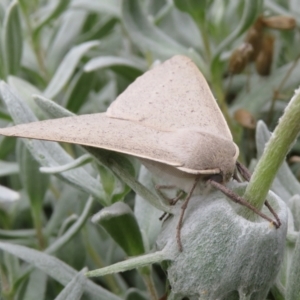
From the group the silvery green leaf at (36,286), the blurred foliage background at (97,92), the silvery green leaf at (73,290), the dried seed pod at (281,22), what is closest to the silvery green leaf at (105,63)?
the blurred foliage background at (97,92)

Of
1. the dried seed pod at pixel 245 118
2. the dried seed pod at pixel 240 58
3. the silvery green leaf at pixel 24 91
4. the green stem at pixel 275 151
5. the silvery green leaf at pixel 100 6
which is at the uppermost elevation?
the green stem at pixel 275 151

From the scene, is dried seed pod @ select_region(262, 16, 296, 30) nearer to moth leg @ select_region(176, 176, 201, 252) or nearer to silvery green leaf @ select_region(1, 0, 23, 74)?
silvery green leaf @ select_region(1, 0, 23, 74)

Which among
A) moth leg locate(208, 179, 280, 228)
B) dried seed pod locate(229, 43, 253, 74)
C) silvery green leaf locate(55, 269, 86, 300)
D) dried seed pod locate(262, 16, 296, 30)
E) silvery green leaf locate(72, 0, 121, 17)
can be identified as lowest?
silvery green leaf locate(55, 269, 86, 300)

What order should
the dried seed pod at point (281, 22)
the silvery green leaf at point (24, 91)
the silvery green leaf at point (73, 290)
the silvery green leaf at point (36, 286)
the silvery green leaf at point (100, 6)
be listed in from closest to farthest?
the silvery green leaf at point (73, 290)
the silvery green leaf at point (36, 286)
the silvery green leaf at point (24, 91)
the dried seed pod at point (281, 22)
the silvery green leaf at point (100, 6)

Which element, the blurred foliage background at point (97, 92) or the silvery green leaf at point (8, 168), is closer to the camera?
the blurred foliage background at point (97, 92)

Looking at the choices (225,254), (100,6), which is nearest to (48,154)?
(225,254)

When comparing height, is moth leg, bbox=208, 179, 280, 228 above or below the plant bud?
above

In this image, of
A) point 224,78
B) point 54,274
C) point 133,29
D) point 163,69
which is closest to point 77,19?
point 133,29

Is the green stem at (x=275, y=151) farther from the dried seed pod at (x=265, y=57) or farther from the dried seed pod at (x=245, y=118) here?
the dried seed pod at (x=265, y=57)

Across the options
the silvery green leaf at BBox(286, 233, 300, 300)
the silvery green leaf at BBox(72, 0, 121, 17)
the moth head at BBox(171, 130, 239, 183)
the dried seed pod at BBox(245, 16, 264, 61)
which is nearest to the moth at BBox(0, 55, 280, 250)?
the moth head at BBox(171, 130, 239, 183)
